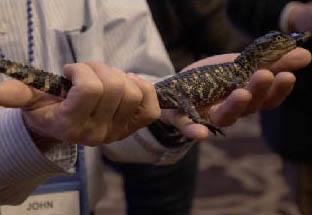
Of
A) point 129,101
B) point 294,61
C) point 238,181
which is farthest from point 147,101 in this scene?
point 238,181

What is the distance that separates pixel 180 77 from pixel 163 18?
301mm

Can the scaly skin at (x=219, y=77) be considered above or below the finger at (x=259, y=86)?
below

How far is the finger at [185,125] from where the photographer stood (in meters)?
0.72

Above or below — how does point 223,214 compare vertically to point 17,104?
below

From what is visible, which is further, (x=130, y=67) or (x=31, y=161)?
(x=130, y=67)

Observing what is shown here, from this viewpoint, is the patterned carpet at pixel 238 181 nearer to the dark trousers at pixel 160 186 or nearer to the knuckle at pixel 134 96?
the dark trousers at pixel 160 186


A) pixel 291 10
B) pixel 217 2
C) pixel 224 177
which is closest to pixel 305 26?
pixel 291 10

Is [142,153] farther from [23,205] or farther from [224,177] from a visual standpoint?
[224,177]

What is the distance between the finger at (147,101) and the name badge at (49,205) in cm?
15

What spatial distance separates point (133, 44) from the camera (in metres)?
1.02

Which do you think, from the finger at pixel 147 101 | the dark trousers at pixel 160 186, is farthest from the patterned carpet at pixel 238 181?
the finger at pixel 147 101

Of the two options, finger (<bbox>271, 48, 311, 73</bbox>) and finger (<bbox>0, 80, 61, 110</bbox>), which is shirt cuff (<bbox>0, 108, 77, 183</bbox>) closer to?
finger (<bbox>0, 80, 61, 110</bbox>)

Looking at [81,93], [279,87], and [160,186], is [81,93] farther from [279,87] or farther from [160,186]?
[160,186]

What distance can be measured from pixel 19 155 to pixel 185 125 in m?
0.22
